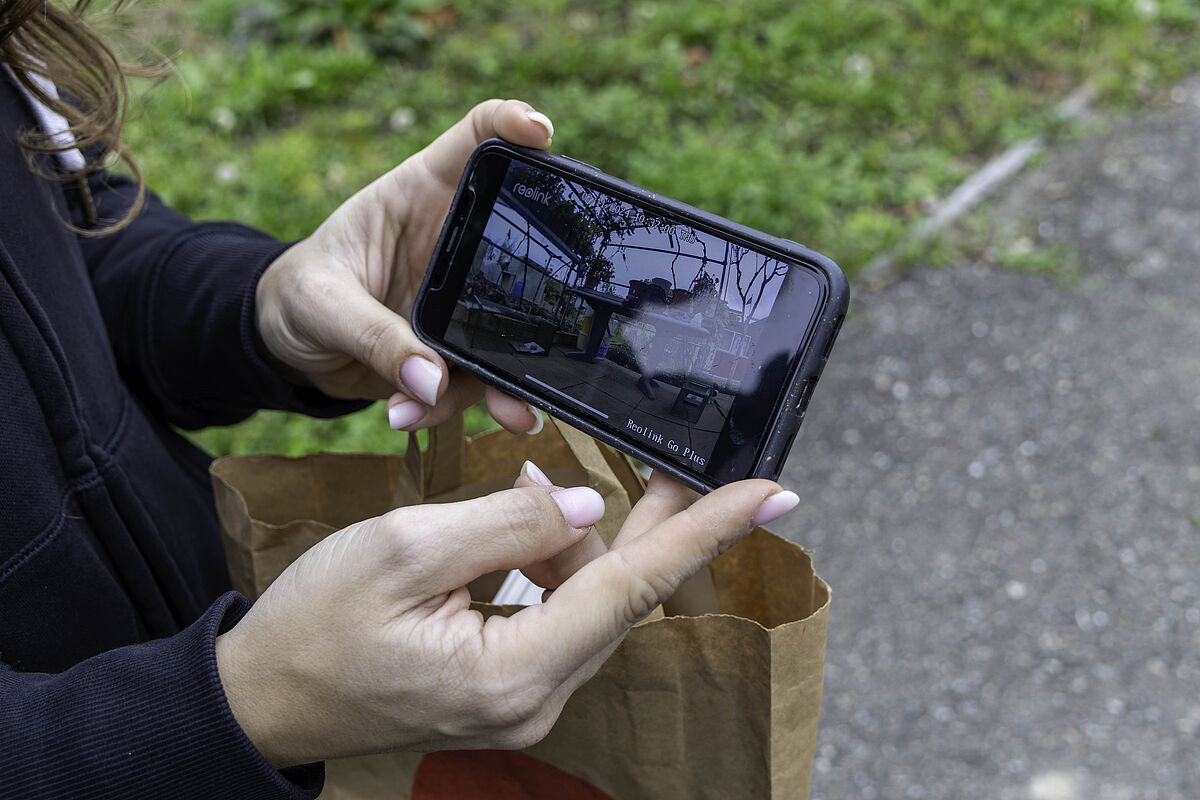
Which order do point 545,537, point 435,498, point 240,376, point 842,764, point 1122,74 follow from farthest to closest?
point 1122,74, point 842,764, point 240,376, point 435,498, point 545,537

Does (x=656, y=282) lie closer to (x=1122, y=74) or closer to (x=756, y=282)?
(x=756, y=282)

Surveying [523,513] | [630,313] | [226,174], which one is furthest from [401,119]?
[523,513]

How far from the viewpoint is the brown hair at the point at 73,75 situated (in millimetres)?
1192

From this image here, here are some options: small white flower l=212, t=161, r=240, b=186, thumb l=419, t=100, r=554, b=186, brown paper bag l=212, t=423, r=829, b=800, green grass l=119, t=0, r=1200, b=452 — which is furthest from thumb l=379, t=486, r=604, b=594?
small white flower l=212, t=161, r=240, b=186

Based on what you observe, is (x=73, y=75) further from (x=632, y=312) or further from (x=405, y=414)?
(x=632, y=312)

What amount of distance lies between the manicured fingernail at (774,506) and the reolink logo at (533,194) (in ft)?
1.56

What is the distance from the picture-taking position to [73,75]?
127cm

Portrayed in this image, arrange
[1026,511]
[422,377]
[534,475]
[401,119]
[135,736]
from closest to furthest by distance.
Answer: [135,736]
[534,475]
[422,377]
[1026,511]
[401,119]

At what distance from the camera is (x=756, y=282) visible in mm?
1075

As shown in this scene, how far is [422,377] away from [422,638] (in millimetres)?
411

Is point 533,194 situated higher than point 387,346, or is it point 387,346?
point 533,194

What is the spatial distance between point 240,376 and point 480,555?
642 mm

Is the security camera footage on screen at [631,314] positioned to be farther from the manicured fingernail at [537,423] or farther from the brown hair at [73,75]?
the brown hair at [73,75]

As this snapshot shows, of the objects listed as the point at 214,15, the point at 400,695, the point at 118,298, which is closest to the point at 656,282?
the point at 400,695
